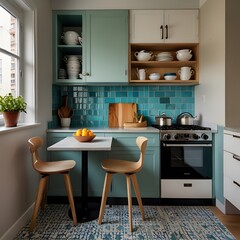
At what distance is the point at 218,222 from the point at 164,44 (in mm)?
2182

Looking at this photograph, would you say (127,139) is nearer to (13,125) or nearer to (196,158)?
(196,158)

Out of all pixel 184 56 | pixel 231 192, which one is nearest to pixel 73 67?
pixel 184 56

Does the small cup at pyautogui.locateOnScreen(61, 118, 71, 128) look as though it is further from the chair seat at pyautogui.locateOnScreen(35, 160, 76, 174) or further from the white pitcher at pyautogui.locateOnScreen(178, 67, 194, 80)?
the white pitcher at pyautogui.locateOnScreen(178, 67, 194, 80)

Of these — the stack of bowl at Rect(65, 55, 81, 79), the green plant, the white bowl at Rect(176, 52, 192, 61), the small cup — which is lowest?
the small cup

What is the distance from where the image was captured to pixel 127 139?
2750mm

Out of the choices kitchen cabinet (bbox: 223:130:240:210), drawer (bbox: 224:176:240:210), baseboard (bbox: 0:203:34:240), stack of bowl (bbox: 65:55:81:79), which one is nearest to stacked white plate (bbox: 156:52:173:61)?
stack of bowl (bbox: 65:55:81:79)

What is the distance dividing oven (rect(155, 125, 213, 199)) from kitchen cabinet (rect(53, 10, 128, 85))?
1.00m

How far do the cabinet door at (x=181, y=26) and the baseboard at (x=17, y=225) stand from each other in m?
2.58

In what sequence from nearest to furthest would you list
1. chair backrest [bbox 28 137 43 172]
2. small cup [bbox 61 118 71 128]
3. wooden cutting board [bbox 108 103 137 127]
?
chair backrest [bbox 28 137 43 172]
small cup [bbox 61 118 71 128]
wooden cutting board [bbox 108 103 137 127]

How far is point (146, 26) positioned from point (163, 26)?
0.22 metres

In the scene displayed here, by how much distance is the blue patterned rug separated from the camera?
6.82ft

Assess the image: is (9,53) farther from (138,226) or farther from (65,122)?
(138,226)

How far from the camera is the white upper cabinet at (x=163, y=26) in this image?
2984 mm

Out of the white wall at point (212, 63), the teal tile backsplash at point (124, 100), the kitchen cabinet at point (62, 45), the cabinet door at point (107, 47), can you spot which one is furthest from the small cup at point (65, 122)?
the white wall at point (212, 63)
